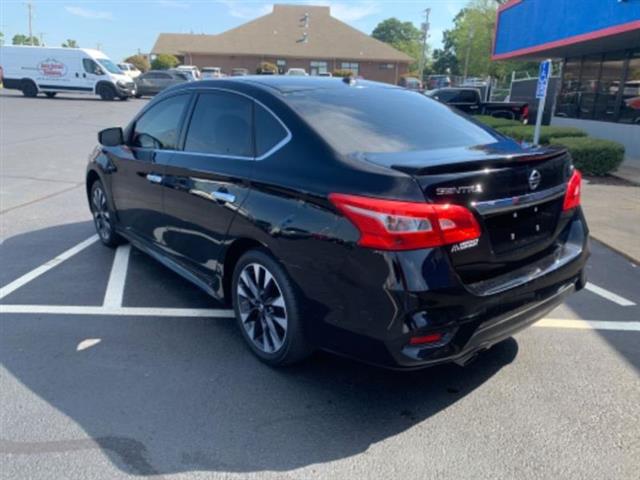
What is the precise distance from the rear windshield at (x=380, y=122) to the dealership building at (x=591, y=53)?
10366 mm

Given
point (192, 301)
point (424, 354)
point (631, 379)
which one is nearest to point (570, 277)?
point (631, 379)

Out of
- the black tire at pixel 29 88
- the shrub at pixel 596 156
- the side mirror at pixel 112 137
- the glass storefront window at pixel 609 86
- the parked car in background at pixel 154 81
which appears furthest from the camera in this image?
the parked car in background at pixel 154 81

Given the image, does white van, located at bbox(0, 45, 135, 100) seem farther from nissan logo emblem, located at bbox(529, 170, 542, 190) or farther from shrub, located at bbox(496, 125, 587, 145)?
nissan logo emblem, located at bbox(529, 170, 542, 190)

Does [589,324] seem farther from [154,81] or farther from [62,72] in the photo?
[154,81]

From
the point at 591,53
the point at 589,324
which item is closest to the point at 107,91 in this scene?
the point at 591,53

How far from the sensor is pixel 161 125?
4.51 metres

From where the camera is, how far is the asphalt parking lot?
2.59 metres

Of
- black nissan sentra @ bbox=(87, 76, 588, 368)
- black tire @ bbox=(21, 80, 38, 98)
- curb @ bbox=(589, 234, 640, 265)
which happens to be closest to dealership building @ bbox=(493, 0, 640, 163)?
curb @ bbox=(589, 234, 640, 265)

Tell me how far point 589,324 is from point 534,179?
182 cm

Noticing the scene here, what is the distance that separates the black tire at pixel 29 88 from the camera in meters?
31.0

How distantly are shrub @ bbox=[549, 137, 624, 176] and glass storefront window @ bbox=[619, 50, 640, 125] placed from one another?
15.7 feet

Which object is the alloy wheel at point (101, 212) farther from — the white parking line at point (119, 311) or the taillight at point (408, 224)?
the taillight at point (408, 224)

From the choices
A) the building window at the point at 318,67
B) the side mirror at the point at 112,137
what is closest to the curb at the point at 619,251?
the side mirror at the point at 112,137

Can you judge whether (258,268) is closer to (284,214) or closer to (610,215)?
(284,214)
